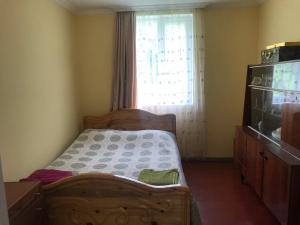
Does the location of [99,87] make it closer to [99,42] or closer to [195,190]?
[99,42]

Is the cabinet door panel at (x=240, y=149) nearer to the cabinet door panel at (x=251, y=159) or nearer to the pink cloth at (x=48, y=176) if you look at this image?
the cabinet door panel at (x=251, y=159)

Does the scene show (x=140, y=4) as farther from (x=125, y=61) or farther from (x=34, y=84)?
(x=34, y=84)

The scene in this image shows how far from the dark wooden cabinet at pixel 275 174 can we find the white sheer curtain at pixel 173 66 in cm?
107

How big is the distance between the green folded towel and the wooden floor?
696 mm

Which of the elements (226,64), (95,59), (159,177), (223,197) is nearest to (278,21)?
(226,64)

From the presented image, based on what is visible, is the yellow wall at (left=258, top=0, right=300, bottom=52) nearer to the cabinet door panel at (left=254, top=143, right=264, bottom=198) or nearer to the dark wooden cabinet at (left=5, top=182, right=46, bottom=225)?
the cabinet door panel at (left=254, top=143, right=264, bottom=198)

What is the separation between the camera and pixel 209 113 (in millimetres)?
4051

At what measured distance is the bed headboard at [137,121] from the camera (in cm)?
386

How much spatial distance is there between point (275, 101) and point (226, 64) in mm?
1418

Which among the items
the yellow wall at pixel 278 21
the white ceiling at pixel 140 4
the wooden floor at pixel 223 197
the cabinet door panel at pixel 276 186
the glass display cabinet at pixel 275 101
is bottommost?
the wooden floor at pixel 223 197

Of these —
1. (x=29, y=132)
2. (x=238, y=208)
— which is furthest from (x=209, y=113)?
(x=29, y=132)

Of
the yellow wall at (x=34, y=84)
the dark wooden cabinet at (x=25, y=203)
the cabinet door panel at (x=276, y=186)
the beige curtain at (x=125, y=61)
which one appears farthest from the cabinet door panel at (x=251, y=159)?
the yellow wall at (x=34, y=84)

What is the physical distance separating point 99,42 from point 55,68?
1.02 metres

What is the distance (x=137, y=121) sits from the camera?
153 inches
